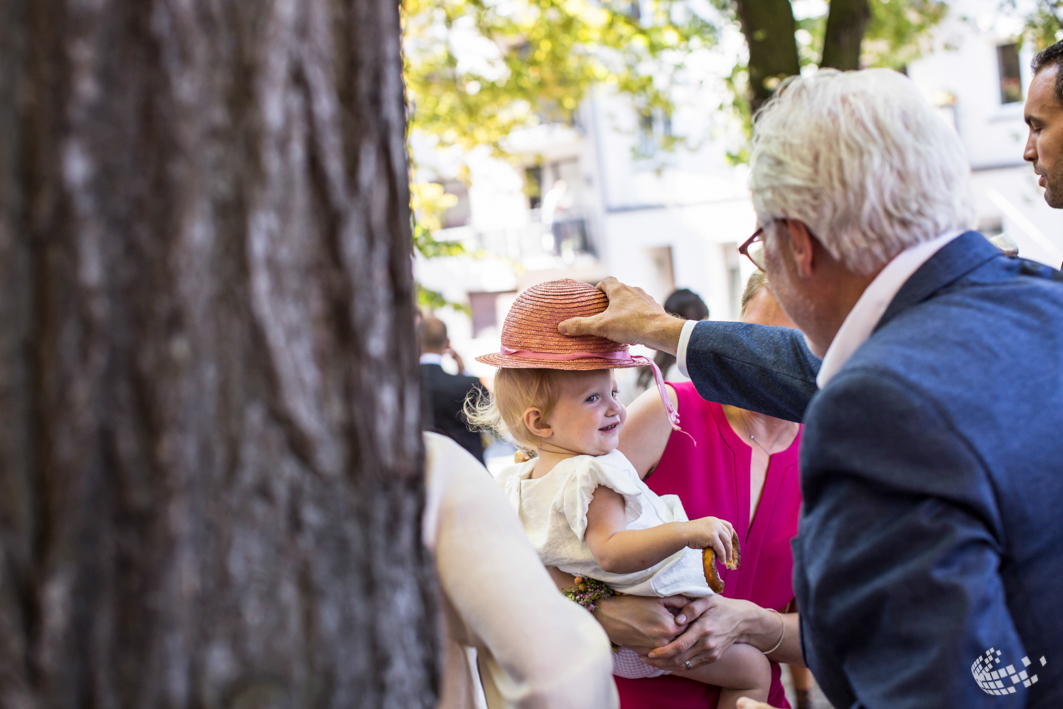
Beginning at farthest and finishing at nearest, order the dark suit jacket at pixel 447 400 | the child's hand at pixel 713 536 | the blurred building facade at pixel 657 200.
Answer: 1. the blurred building facade at pixel 657 200
2. the dark suit jacket at pixel 447 400
3. the child's hand at pixel 713 536

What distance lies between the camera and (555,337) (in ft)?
8.02

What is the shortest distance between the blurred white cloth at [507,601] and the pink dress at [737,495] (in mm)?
1480

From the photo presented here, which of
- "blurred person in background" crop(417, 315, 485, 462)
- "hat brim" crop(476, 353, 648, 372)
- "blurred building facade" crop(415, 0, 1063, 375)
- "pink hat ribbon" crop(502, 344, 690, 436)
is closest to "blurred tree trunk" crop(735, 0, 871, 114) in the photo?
"blurred person in background" crop(417, 315, 485, 462)

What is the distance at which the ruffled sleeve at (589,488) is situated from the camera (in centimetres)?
234

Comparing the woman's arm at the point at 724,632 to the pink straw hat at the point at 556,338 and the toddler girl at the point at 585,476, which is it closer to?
the toddler girl at the point at 585,476

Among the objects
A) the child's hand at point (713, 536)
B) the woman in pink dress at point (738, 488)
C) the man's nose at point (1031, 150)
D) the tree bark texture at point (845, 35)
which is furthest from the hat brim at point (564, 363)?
the tree bark texture at point (845, 35)

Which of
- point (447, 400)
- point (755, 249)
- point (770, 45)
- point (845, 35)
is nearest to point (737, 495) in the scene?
point (755, 249)

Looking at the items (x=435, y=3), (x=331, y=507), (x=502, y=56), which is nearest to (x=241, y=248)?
(x=331, y=507)

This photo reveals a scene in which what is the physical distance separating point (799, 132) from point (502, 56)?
35.3 ft

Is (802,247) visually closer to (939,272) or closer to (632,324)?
(939,272)

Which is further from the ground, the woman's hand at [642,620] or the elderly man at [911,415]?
the elderly man at [911,415]

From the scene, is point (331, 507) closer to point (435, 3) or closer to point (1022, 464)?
point (1022, 464)

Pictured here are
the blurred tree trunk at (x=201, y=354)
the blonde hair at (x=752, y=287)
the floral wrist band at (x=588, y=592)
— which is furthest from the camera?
the blonde hair at (x=752, y=287)

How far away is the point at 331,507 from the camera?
3.07 feet
